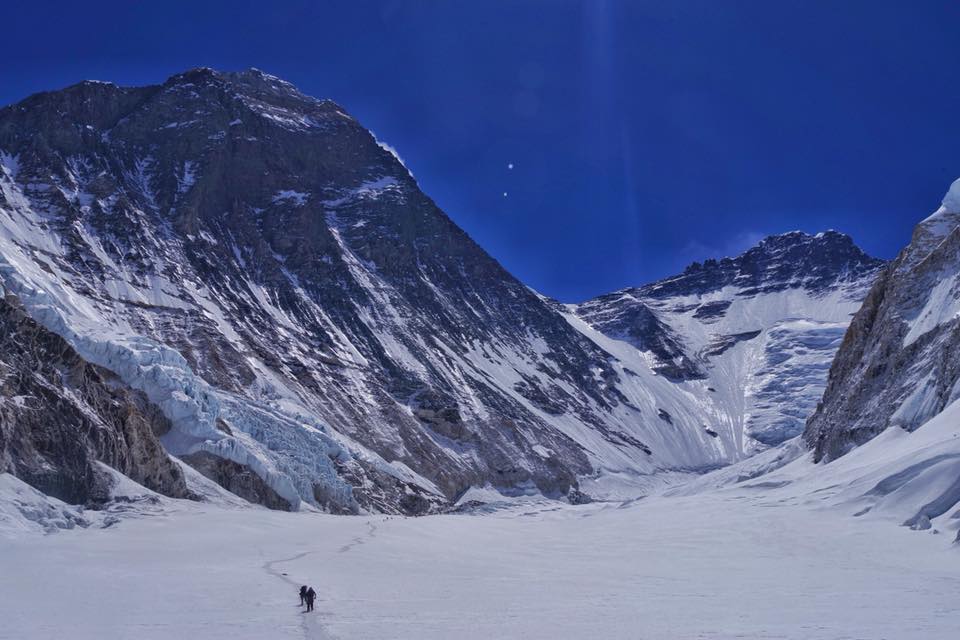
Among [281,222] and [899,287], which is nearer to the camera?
[899,287]

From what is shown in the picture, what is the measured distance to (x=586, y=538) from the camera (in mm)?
45219

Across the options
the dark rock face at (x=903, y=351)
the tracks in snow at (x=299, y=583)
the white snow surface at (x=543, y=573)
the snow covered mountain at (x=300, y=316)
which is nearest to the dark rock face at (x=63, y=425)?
the white snow surface at (x=543, y=573)

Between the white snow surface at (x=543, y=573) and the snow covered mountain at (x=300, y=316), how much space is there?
26660 millimetres

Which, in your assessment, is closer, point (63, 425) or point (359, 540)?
point (359, 540)

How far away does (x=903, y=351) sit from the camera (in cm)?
5459

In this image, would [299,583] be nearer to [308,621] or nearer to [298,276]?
[308,621]

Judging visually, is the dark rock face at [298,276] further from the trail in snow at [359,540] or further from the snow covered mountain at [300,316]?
the trail in snow at [359,540]

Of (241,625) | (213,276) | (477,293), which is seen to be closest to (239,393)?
(213,276)

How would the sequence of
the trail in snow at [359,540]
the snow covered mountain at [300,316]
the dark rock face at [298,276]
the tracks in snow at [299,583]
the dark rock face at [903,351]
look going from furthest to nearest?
the dark rock face at [298,276] < the snow covered mountain at [300,316] < the dark rock face at [903,351] < the trail in snow at [359,540] < the tracks in snow at [299,583]

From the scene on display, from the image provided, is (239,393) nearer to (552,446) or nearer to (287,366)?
(287,366)

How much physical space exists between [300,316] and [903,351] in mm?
93389

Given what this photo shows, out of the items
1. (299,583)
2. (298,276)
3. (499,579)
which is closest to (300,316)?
(298,276)

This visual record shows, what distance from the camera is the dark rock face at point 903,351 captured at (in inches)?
1865

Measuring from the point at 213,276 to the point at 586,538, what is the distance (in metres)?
90.7
